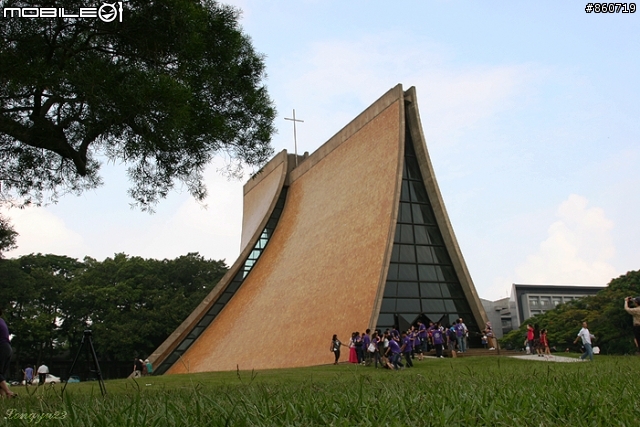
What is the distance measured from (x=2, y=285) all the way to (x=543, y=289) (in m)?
43.8

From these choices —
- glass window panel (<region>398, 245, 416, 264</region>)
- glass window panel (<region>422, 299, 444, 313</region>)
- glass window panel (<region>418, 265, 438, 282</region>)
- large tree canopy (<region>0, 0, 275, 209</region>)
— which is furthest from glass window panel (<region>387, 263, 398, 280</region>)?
large tree canopy (<region>0, 0, 275, 209</region>)

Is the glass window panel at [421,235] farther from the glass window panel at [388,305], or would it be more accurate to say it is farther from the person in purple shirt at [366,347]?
the person in purple shirt at [366,347]

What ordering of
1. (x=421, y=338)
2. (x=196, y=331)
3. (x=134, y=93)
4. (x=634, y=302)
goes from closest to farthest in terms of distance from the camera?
(x=134, y=93) → (x=634, y=302) → (x=421, y=338) → (x=196, y=331)

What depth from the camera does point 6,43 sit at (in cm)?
645

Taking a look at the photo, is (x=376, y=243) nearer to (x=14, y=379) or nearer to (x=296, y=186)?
(x=296, y=186)

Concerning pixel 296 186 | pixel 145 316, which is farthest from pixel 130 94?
pixel 145 316

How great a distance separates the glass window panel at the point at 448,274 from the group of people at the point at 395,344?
1.79 metres

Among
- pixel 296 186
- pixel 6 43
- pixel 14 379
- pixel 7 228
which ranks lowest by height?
pixel 14 379

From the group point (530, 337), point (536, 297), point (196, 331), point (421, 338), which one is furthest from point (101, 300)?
point (536, 297)

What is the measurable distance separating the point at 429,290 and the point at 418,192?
3.55 m

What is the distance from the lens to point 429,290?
1962 centimetres

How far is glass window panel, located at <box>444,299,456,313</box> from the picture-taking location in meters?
19.5

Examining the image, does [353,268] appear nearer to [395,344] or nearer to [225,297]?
[395,344]

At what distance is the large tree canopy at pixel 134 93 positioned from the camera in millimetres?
6422
